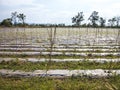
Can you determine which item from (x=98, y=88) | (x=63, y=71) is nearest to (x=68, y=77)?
(x=63, y=71)

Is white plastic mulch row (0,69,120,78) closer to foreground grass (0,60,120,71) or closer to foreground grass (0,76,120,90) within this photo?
foreground grass (0,76,120,90)

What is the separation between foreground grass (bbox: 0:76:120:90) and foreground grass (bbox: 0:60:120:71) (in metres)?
1.30

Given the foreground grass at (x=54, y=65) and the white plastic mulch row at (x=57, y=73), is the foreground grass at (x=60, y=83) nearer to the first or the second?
the white plastic mulch row at (x=57, y=73)

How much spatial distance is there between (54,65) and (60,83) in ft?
7.16

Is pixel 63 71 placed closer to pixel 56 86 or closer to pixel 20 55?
pixel 56 86

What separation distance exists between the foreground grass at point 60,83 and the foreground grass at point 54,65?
1298 millimetres

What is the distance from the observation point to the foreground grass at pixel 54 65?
719cm

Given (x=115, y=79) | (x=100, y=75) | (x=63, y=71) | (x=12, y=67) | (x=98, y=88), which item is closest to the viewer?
(x=98, y=88)

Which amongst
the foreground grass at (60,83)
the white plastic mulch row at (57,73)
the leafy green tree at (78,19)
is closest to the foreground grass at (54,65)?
the white plastic mulch row at (57,73)

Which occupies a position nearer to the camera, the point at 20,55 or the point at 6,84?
the point at 6,84

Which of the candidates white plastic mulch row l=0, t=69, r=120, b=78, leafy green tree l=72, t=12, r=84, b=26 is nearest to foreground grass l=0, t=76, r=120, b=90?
white plastic mulch row l=0, t=69, r=120, b=78

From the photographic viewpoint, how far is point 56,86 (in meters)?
5.13

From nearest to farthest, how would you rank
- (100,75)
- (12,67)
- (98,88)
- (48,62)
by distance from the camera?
1. (98,88)
2. (100,75)
3. (12,67)
4. (48,62)

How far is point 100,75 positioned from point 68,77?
89cm
